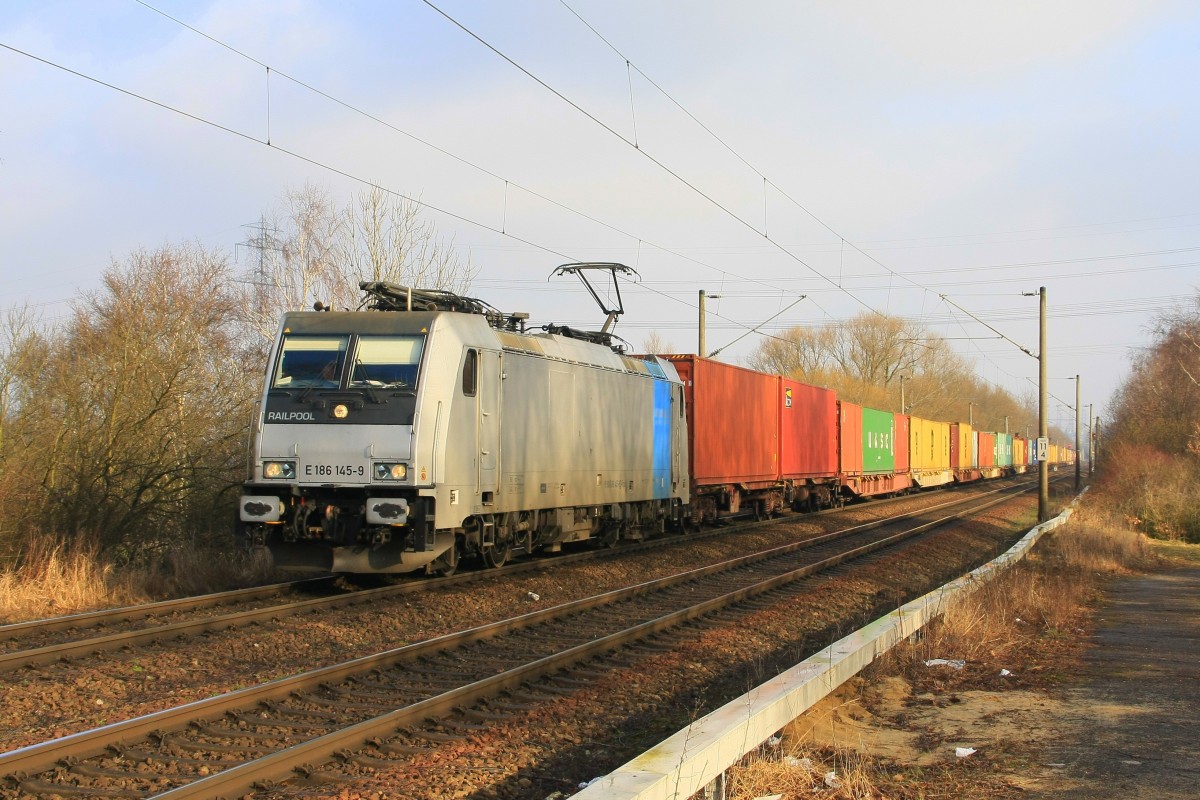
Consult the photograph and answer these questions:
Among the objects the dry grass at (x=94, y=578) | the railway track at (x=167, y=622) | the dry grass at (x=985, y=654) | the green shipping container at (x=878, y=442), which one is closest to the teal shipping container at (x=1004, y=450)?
Answer: the green shipping container at (x=878, y=442)

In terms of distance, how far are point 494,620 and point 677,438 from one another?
9.50 meters

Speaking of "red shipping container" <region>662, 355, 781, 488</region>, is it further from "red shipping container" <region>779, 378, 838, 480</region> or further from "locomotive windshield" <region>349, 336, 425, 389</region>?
"locomotive windshield" <region>349, 336, 425, 389</region>

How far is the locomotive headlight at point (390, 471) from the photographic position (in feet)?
37.6

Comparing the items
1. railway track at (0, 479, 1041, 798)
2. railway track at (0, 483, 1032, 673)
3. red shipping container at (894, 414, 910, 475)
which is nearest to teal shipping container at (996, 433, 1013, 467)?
red shipping container at (894, 414, 910, 475)

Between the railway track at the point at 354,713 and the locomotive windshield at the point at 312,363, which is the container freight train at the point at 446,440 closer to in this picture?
the locomotive windshield at the point at 312,363

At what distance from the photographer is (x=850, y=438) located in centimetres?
3306

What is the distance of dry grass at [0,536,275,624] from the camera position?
11258 millimetres

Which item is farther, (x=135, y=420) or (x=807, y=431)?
(x=807, y=431)

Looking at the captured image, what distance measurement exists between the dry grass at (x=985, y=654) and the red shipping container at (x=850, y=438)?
13.0m

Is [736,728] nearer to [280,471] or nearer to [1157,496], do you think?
[280,471]

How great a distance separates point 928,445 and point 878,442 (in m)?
10.4

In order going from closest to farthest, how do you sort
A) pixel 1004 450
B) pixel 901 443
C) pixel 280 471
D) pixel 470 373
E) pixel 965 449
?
pixel 280 471 → pixel 470 373 → pixel 901 443 → pixel 965 449 → pixel 1004 450

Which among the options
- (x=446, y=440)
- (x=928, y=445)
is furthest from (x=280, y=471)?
(x=928, y=445)

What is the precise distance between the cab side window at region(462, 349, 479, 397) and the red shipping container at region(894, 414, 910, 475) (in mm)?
29254
